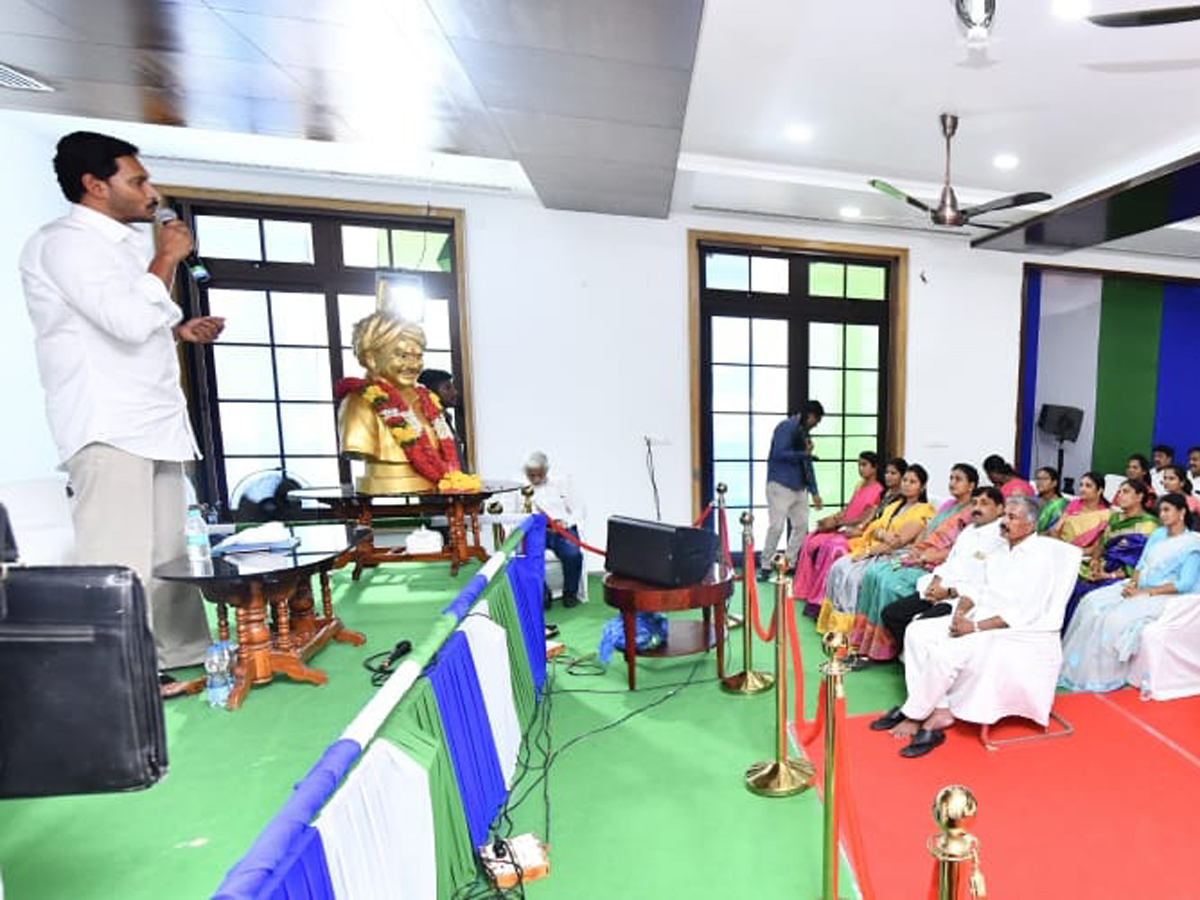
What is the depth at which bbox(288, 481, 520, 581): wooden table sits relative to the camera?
3.64 metres

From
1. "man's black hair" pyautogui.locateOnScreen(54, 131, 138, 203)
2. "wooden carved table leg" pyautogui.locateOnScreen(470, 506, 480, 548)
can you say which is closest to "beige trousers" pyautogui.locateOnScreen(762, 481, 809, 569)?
"wooden carved table leg" pyautogui.locateOnScreen(470, 506, 480, 548)

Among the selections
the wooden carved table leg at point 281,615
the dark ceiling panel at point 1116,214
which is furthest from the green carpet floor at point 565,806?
the dark ceiling panel at point 1116,214

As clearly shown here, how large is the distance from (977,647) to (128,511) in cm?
347

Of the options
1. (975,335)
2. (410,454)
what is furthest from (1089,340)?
(410,454)

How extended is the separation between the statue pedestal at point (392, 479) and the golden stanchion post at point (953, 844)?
10.3 feet

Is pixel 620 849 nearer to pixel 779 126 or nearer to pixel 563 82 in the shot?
pixel 563 82

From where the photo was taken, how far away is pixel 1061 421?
6020 mm

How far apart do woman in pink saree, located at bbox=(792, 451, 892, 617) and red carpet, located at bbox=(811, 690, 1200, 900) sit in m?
1.52

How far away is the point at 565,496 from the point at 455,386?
1.30 metres

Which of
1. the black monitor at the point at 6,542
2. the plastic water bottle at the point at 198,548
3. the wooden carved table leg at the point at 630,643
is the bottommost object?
the wooden carved table leg at the point at 630,643

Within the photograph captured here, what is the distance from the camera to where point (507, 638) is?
7.63 feet

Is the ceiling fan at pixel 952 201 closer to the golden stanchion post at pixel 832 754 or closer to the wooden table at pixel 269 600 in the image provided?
the golden stanchion post at pixel 832 754

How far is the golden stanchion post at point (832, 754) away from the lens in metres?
1.50

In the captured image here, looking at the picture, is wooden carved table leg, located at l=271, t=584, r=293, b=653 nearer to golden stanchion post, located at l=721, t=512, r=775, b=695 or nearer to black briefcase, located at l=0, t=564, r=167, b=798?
black briefcase, located at l=0, t=564, r=167, b=798
